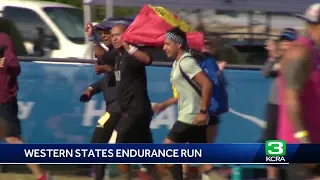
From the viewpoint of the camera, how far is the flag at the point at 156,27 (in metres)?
9.76

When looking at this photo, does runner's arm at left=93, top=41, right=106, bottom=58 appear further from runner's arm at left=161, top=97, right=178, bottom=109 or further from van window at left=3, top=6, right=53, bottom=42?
van window at left=3, top=6, right=53, bottom=42

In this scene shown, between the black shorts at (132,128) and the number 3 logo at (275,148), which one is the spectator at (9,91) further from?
the number 3 logo at (275,148)

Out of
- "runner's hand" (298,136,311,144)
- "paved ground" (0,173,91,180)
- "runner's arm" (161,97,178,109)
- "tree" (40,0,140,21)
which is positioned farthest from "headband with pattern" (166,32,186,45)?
"tree" (40,0,140,21)

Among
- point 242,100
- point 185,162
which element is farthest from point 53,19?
point 185,162

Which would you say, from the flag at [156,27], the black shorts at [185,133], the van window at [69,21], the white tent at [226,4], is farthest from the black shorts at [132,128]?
the van window at [69,21]

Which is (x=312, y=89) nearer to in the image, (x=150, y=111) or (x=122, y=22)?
(x=150, y=111)

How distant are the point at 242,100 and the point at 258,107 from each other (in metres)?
0.19

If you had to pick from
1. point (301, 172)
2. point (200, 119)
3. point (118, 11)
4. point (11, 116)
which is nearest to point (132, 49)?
point (200, 119)

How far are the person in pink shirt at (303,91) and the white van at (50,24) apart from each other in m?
7.36

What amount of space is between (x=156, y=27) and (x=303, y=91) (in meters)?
4.87

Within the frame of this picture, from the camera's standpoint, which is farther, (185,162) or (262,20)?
(262,20)

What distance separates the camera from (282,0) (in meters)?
11.1

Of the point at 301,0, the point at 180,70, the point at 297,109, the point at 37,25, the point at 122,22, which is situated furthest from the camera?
the point at 37,25

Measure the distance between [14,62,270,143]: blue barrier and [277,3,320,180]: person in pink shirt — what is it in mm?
4299
